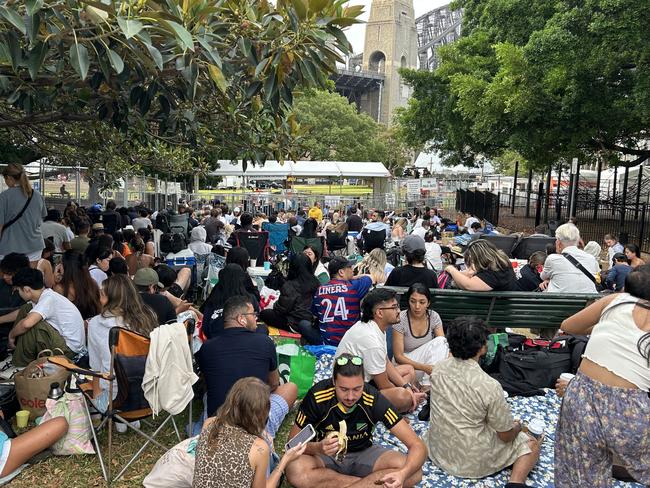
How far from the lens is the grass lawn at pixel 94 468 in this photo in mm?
3877

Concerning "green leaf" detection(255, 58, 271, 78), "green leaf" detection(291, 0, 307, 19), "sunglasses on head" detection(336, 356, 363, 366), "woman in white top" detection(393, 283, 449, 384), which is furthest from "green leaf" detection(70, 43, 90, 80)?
"woman in white top" detection(393, 283, 449, 384)

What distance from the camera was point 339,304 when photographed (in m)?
6.15

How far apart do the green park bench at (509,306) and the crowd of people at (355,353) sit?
0.54ft

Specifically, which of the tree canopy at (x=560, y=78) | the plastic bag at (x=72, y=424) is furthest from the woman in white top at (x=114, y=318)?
the tree canopy at (x=560, y=78)

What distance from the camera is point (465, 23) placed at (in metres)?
22.1

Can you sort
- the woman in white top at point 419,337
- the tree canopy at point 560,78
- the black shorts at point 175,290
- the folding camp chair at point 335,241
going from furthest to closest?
the folding camp chair at point 335,241, the tree canopy at point 560,78, the black shorts at point 175,290, the woman in white top at point 419,337

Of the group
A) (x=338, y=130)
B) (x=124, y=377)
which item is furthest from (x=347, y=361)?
(x=338, y=130)

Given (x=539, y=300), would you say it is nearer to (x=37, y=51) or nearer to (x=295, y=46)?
(x=295, y=46)

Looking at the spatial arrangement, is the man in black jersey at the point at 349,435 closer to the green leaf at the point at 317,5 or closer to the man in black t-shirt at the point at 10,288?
the green leaf at the point at 317,5

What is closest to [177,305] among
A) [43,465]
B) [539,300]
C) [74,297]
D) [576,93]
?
[74,297]

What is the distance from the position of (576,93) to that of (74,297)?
11.4 metres

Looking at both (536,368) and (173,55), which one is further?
(536,368)

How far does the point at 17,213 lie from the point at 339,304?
3.63m

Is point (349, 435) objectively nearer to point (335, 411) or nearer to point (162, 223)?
point (335, 411)
